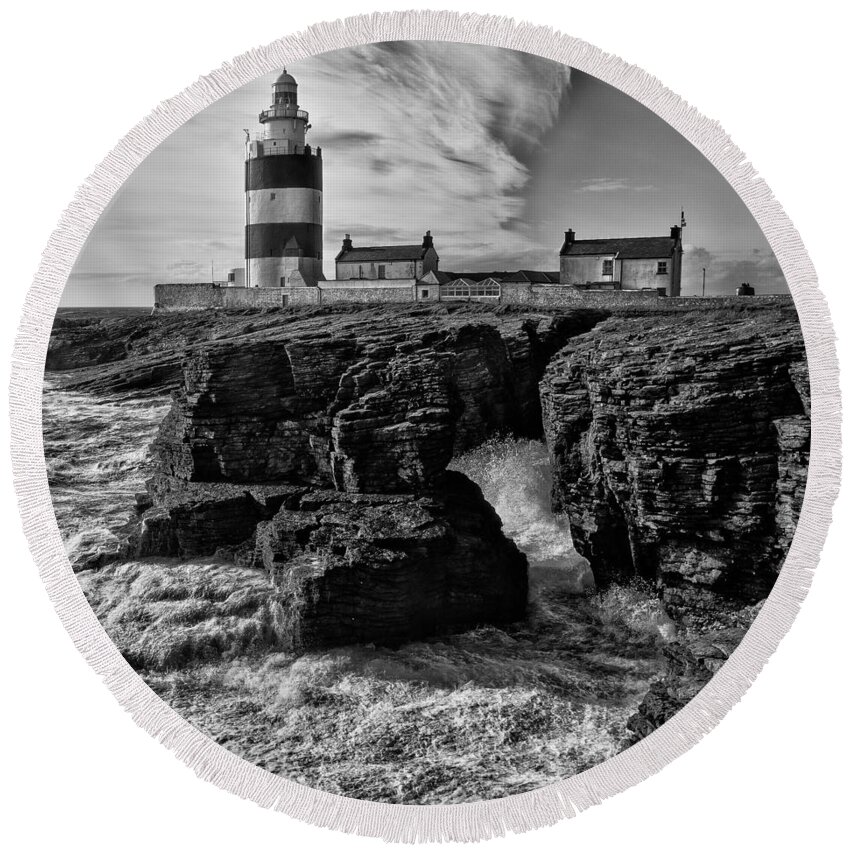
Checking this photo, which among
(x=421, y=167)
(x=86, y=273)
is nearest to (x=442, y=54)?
(x=421, y=167)

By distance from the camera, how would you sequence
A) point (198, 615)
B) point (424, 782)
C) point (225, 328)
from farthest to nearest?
1. point (225, 328)
2. point (198, 615)
3. point (424, 782)

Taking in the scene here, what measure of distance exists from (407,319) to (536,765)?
2081mm

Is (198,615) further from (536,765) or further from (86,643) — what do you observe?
(536,765)

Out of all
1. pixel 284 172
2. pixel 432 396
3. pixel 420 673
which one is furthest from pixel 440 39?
pixel 420 673

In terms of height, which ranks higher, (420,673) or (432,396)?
(432,396)

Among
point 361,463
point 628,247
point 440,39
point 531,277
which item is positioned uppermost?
point 440,39

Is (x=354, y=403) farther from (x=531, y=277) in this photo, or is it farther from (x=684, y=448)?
(x=684, y=448)

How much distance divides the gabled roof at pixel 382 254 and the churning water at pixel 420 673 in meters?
0.97

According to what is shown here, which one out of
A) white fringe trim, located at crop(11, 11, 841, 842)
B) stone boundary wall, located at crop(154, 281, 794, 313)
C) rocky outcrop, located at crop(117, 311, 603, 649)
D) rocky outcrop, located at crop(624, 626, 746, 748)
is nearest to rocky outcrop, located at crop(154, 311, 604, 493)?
→ rocky outcrop, located at crop(117, 311, 603, 649)

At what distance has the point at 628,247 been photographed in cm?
453

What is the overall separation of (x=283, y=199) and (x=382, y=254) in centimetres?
52

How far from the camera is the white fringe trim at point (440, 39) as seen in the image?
436 cm

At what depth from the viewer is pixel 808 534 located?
14.3 ft

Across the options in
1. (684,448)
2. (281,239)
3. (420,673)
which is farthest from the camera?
(281,239)
